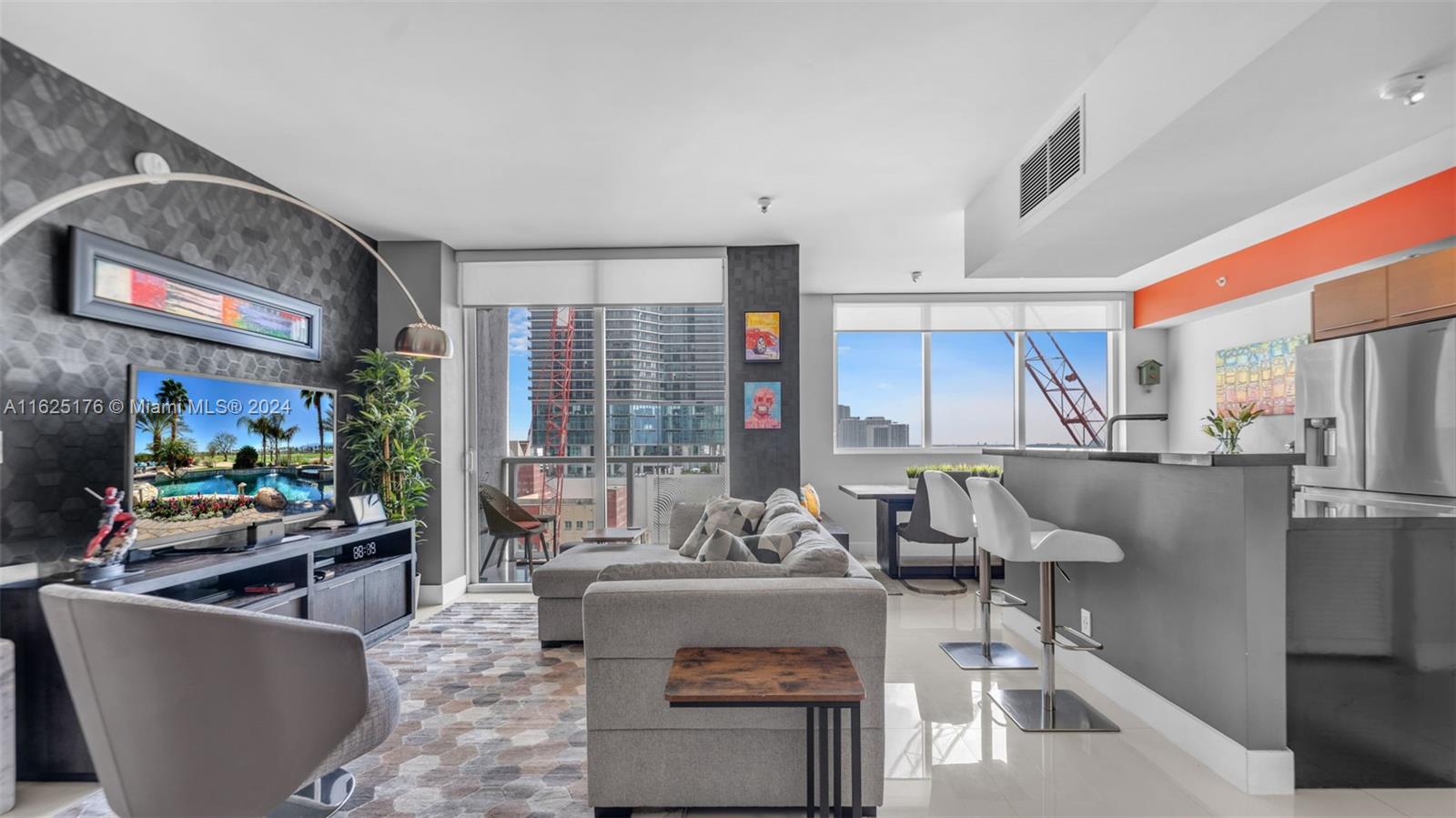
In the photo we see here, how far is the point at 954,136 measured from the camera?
3385mm

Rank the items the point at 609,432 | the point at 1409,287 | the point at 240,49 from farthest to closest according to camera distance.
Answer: the point at 609,432, the point at 1409,287, the point at 240,49

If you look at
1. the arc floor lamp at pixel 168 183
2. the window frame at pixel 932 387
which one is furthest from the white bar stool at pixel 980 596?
the window frame at pixel 932 387

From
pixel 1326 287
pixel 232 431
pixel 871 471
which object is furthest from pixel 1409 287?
pixel 232 431

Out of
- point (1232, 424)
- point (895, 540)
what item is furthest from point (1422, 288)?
point (895, 540)

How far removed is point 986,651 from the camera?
3.79 metres

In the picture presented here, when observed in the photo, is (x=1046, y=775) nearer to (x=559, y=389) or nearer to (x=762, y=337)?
(x=762, y=337)

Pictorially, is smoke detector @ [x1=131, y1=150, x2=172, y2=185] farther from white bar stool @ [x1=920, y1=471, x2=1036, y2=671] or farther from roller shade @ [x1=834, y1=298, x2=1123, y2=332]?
roller shade @ [x1=834, y1=298, x2=1123, y2=332]

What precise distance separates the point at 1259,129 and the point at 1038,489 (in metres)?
2.33

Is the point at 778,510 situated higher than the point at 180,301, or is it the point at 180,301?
the point at 180,301

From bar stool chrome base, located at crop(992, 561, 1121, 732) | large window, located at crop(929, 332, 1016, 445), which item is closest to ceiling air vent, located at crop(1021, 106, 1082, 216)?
bar stool chrome base, located at crop(992, 561, 1121, 732)

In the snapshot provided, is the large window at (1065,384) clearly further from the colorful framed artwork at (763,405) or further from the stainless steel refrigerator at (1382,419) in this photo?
the colorful framed artwork at (763,405)

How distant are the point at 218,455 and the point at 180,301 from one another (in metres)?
0.74

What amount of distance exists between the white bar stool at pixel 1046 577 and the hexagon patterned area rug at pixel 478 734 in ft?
6.27

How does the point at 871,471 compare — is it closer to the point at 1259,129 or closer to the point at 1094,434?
the point at 1094,434
